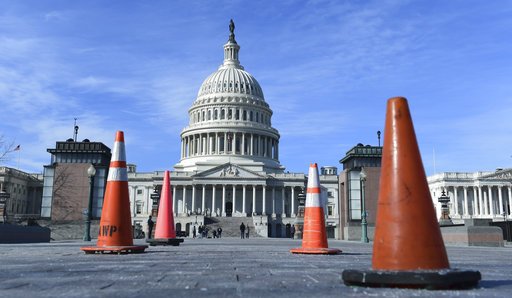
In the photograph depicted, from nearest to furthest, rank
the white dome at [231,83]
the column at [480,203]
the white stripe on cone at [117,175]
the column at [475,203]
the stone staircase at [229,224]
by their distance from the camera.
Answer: the white stripe on cone at [117,175], the stone staircase at [229,224], the column at [480,203], the column at [475,203], the white dome at [231,83]

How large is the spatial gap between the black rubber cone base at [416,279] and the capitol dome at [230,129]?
3963 inches

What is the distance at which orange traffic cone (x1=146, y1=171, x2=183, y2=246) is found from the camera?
22094 millimetres

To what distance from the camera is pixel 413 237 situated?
20.9 ft

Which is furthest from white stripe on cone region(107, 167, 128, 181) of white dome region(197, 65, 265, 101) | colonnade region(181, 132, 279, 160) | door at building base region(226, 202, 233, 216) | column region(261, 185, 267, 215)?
white dome region(197, 65, 265, 101)

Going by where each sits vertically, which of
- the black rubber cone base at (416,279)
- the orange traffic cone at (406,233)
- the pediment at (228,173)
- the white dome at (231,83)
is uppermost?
the white dome at (231,83)

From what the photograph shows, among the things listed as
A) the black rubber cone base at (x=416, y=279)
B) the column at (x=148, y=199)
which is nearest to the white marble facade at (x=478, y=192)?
the column at (x=148, y=199)

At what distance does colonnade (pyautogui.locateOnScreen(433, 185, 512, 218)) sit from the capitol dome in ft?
128

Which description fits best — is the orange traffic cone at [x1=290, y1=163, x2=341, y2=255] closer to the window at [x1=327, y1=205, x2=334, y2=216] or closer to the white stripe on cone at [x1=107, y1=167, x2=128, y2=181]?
the white stripe on cone at [x1=107, y1=167, x2=128, y2=181]

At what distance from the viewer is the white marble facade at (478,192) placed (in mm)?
107688

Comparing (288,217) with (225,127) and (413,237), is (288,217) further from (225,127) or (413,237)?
(413,237)

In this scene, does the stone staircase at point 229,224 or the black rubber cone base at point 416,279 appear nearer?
the black rubber cone base at point 416,279

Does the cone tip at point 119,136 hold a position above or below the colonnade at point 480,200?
below

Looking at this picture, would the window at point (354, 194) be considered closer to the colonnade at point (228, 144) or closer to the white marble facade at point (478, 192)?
the colonnade at point (228, 144)

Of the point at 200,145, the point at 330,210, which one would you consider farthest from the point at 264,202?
the point at 200,145
